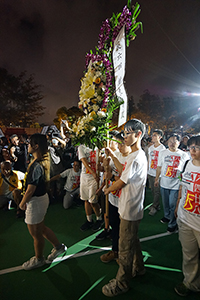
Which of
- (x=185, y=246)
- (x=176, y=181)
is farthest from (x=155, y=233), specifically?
(x=185, y=246)

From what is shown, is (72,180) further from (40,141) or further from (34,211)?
(40,141)

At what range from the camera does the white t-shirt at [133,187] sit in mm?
2092

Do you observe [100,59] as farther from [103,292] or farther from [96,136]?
[103,292]

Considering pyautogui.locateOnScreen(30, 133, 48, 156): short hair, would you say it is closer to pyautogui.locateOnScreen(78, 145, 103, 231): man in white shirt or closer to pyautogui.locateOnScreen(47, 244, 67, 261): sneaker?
pyautogui.locateOnScreen(78, 145, 103, 231): man in white shirt

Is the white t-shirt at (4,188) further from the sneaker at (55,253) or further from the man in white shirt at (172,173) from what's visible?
the man in white shirt at (172,173)

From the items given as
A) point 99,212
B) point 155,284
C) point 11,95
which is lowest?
point 155,284

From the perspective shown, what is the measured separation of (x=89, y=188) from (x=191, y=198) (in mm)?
2097

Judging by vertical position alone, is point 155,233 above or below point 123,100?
below

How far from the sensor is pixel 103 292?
2.27m

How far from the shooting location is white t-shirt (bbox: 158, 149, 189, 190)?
3.81m

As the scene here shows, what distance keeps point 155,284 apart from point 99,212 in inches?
71.5

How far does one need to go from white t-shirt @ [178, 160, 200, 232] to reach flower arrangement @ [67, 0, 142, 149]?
4.32ft

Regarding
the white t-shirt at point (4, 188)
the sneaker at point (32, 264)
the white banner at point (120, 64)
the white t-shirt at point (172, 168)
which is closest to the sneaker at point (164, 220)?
the white t-shirt at point (172, 168)

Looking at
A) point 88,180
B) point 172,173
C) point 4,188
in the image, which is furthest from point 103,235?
point 4,188
